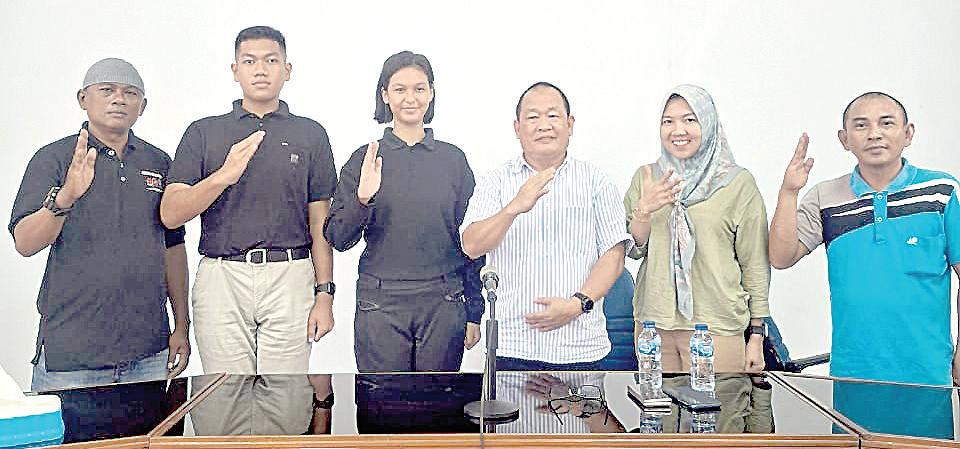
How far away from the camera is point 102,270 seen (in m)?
2.92

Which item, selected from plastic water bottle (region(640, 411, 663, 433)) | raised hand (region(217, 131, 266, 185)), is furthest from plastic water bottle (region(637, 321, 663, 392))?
raised hand (region(217, 131, 266, 185))

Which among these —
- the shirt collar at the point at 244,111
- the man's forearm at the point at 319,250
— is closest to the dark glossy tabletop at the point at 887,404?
the man's forearm at the point at 319,250

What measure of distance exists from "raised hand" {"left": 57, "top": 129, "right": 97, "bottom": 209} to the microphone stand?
1703 millimetres

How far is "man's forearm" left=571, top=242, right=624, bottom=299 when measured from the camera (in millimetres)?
2838

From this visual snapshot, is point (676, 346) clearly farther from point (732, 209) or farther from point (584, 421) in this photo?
point (584, 421)

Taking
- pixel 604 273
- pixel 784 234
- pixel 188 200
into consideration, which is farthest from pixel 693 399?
pixel 188 200

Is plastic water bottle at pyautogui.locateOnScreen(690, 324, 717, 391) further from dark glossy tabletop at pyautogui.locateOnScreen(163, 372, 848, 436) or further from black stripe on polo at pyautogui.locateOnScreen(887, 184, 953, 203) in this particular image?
black stripe on polo at pyautogui.locateOnScreen(887, 184, 953, 203)

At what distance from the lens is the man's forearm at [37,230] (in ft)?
9.50

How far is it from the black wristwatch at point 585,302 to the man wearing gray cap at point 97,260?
1491 mm

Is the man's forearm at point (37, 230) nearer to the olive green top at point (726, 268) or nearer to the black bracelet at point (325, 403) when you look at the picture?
the black bracelet at point (325, 403)

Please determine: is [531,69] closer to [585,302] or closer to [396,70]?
[396,70]

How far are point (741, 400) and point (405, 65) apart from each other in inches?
77.2

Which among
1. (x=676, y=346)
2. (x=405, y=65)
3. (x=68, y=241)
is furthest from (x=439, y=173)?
(x=68, y=241)

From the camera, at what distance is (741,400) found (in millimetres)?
1977
